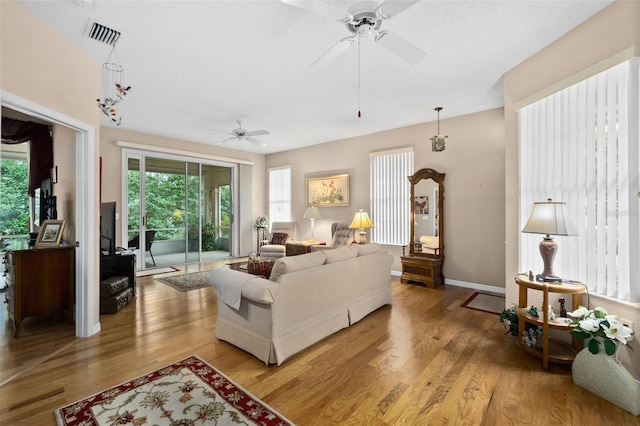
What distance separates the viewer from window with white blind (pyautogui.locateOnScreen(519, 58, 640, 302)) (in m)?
2.07

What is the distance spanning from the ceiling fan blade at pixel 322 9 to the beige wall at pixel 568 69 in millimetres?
1994

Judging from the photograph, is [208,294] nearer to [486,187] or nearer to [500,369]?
[500,369]

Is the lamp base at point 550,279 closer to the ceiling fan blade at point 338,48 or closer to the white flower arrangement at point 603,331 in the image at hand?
the white flower arrangement at point 603,331

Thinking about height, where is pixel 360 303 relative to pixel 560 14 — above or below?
below

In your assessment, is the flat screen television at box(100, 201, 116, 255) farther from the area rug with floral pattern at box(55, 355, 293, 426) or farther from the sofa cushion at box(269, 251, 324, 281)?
the sofa cushion at box(269, 251, 324, 281)

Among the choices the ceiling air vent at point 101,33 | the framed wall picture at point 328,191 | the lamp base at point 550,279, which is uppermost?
the ceiling air vent at point 101,33

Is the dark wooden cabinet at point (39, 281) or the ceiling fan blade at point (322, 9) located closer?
the ceiling fan blade at point (322, 9)

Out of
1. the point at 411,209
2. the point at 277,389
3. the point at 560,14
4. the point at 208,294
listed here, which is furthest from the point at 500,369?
the point at 208,294

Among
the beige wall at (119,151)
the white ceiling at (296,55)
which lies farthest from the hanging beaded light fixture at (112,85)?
the beige wall at (119,151)

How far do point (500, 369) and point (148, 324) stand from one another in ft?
11.2

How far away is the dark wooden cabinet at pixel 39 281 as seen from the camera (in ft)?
9.30

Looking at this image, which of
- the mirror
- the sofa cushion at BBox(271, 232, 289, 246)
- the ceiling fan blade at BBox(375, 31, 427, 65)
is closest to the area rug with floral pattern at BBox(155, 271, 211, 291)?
the sofa cushion at BBox(271, 232, 289, 246)

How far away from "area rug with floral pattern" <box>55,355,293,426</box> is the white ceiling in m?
2.79

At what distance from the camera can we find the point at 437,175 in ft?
16.2
